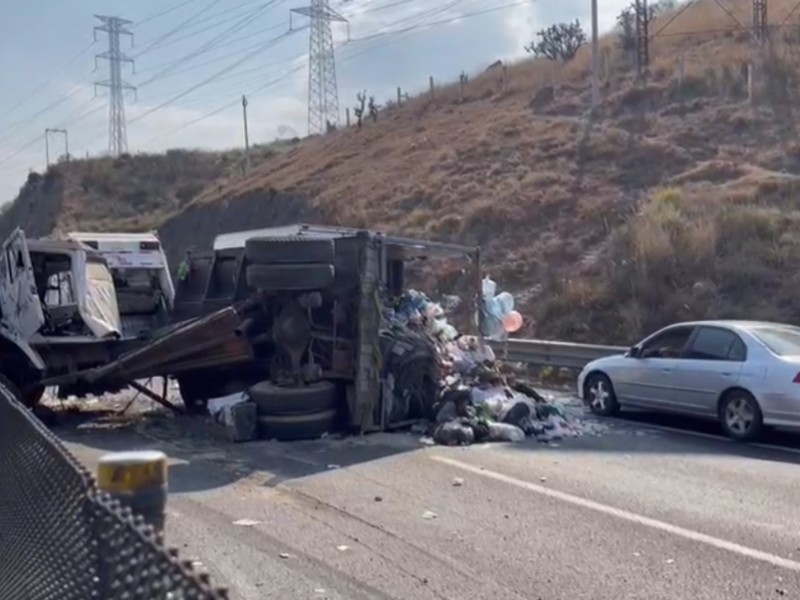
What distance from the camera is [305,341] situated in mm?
12695

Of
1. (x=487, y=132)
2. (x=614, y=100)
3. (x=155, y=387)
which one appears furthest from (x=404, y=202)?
(x=155, y=387)

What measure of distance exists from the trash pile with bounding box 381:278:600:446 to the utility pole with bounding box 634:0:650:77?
27001 millimetres

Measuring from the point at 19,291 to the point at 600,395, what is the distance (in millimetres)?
8160

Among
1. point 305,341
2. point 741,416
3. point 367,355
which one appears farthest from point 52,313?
point 741,416

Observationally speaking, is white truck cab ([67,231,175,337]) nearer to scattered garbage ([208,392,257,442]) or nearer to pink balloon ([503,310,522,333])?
scattered garbage ([208,392,257,442])

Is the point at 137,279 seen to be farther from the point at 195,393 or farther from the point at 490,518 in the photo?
the point at 490,518

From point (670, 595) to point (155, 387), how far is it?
12247mm

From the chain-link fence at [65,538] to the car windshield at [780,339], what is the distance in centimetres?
921

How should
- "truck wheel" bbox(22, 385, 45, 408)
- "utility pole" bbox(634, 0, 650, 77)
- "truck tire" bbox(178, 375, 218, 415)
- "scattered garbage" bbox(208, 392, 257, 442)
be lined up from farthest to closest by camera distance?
1. "utility pole" bbox(634, 0, 650, 77)
2. "truck tire" bbox(178, 375, 218, 415)
3. "truck wheel" bbox(22, 385, 45, 408)
4. "scattered garbage" bbox(208, 392, 257, 442)

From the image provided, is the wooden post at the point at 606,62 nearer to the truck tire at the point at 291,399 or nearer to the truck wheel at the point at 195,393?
the truck wheel at the point at 195,393

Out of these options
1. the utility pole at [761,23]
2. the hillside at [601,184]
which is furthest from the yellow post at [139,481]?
the utility pole at [761,23]

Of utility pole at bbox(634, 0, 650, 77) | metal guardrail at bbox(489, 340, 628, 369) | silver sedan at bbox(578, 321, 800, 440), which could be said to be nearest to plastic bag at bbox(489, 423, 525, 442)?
silver sedan at bbox(578, 321, 800, 440)

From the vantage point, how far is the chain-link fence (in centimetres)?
259

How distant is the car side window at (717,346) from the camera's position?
12.5 metres
